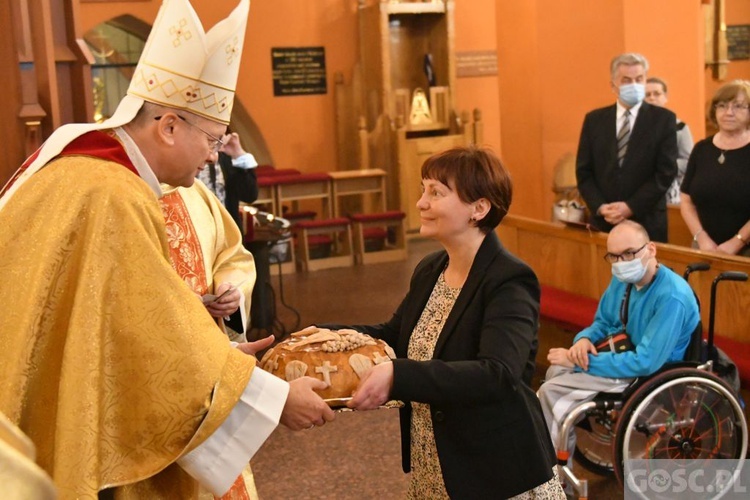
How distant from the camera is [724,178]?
5012mm

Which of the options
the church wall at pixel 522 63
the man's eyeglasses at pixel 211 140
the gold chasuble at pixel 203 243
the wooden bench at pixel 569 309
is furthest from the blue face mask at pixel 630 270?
the church wall at pixel 522 63

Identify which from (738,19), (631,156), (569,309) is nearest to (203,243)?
(569,309)

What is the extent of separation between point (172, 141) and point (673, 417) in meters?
2.49

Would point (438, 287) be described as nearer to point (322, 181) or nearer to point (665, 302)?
point (665, 302)

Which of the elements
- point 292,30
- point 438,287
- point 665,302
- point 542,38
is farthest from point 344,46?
point 438,287

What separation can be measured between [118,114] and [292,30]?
32.0 feet

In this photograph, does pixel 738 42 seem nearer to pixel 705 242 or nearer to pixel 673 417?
pixel 705 242

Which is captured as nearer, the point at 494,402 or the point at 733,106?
the point at 494,402

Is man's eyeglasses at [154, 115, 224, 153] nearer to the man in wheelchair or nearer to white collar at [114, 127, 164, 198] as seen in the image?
white collar at [114, 127, 164, 198]

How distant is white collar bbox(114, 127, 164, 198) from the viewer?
226 centimetres

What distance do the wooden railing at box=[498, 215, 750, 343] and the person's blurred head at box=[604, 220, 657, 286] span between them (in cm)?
73

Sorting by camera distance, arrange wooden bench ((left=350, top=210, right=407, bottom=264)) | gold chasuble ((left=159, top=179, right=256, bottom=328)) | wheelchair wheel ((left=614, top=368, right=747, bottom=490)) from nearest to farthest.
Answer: gold chasuble ((left=159, top=179, right=256, bottom=328)) < wheelchair wheel ((left=614, top=368, right=747, bottom=490)) < wooden bench ((left=350, top=210, right=407, bottom=264))

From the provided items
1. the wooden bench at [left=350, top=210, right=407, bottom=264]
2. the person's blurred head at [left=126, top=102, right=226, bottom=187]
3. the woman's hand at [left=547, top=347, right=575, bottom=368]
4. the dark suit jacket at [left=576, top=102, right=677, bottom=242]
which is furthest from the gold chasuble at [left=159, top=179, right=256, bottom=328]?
the wooden bench at [left=350, top=210, right=407, bottom=264]

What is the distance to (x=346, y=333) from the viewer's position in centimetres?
250
